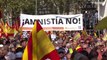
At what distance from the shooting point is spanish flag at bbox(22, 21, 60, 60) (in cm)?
664

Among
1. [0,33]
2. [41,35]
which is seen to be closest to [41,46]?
[41,35]

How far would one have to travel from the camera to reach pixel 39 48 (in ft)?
21.8

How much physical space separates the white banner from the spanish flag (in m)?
12.8

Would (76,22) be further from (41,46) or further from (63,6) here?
(63,6)

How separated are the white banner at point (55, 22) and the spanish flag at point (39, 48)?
Answer: 12.8 m

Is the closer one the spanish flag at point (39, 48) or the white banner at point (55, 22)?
the spanish flag at point (39, 48)

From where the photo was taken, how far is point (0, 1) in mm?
42344

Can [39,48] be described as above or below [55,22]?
above

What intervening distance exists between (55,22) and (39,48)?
13.5 metres

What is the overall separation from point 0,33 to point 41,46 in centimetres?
1459

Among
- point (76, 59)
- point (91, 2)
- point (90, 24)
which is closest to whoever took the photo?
point (76, 59)

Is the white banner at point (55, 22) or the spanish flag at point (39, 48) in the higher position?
the spanish flag at point (39, 48)

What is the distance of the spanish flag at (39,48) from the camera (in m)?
6.64

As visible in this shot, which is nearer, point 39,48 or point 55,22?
point 39,48
